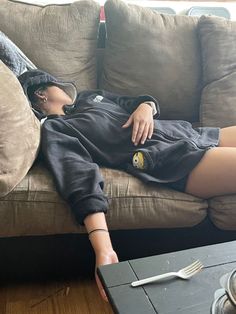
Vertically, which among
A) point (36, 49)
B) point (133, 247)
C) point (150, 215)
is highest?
point (36, 49)

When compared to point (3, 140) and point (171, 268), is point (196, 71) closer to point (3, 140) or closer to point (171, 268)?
point (3, 140)

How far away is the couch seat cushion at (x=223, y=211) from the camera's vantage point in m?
1.37

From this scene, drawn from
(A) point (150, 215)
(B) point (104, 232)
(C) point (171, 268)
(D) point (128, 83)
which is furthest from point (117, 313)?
(D) point (128, 83)

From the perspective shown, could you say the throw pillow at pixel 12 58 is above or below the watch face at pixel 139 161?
above

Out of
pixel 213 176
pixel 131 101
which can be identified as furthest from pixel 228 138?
pixel 131 101

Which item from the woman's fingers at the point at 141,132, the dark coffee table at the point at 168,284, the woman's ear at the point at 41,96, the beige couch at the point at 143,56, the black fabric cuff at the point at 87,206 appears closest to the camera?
the dark coffee table at the point at 168,284

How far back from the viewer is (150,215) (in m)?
1.34

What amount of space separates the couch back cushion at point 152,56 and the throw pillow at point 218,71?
0.06m

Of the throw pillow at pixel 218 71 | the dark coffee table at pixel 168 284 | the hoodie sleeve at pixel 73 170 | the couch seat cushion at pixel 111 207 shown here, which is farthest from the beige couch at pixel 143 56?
the dark coffee table at pixel 168 284

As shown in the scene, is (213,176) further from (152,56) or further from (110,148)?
(152,56)

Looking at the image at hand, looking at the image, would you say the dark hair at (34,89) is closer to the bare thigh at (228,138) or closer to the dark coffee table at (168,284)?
the bare thigh at (228,138)

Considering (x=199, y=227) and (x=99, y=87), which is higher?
(x=99, y=87)

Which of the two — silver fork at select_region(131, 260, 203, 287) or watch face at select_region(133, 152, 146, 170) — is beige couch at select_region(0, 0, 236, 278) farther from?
silver fork at select_region(131, 260, 203, 287)

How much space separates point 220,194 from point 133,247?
0.36 m
